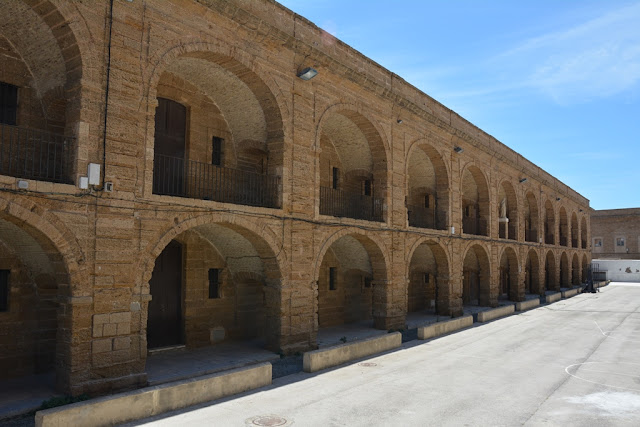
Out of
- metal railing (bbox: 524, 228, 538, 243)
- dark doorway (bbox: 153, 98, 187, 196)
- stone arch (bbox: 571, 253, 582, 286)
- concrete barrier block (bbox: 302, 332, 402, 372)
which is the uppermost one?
dark doorway (bbox: 153, 98, 187, 196)

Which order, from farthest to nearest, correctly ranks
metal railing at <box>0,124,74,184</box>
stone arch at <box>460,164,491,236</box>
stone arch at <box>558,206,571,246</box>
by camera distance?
stone arch at <box>558,206,571,246</box>, stone arch at <box>460,164,491,236</box>, metal railing at <box>0,124,74,184</box>

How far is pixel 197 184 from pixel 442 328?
33.1ft

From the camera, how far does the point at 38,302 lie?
10797 mm

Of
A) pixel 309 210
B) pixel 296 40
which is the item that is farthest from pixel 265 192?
pixel 296 40

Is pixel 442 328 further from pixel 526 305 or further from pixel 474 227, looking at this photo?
pixel 526 305

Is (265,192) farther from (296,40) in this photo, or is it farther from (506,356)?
(506,356)

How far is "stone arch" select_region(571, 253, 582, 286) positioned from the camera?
43.6m

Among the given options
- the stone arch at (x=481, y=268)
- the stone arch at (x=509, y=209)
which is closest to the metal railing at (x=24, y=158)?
the stone arch at (x=481, y=268)

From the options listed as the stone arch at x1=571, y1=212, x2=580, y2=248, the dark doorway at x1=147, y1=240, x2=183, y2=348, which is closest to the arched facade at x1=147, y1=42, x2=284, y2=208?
the dark doorway at x1=147, y1=240, x2=183, y2=348

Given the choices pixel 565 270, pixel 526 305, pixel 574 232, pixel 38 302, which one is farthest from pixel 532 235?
pixel 38 302

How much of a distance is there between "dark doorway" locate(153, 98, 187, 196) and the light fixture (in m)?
3.41

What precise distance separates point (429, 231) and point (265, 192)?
334 inches

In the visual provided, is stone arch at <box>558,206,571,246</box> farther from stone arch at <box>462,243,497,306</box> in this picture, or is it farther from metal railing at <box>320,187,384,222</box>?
metal railing at <box>320,187,384,222</box>

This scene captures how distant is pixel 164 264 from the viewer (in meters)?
13.4
